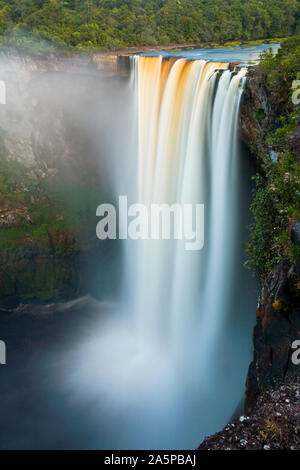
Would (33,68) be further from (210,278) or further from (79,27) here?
(210,278)

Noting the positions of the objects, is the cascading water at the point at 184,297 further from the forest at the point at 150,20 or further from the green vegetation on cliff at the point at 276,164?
the forest at the point at 150,20

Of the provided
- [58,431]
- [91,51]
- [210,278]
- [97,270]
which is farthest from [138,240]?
[91,51]

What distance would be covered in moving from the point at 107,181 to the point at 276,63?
35.9 ft

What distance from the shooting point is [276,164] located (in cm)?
930

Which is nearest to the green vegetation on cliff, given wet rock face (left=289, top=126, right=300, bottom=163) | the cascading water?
wet rock face (left=289, top=126, right=300, bottom=163)

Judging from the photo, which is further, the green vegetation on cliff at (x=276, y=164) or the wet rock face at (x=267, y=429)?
the green vegetation on cliff at (x=276, y=164)

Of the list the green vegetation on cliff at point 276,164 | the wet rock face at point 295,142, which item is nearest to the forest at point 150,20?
the green vegetation on cliff at point 276,164

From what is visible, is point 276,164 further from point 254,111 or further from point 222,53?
point 222,53

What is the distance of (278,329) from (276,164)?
15.2 ft

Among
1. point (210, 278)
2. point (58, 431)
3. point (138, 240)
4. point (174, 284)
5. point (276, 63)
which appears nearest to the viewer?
point (276, 63)

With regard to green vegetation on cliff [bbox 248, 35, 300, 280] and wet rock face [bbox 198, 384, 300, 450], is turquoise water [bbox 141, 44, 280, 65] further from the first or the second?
wet rock face [bbox 198, 384, 300, 450]

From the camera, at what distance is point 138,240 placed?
18.0 meters

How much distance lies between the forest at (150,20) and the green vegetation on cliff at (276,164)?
14.2 meters

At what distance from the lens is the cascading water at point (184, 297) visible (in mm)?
12164
